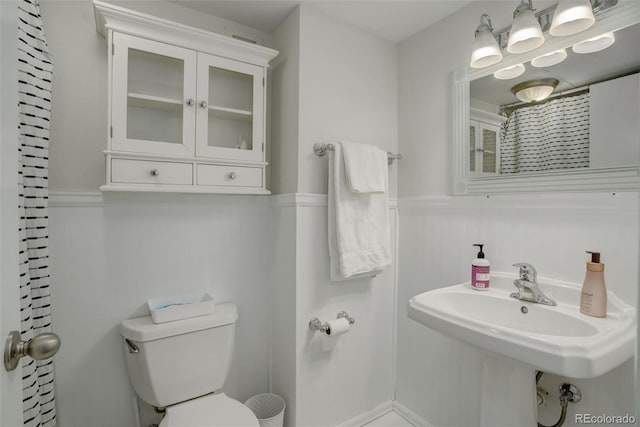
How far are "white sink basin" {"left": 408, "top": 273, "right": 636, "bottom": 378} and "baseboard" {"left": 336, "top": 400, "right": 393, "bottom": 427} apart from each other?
2.98 feet

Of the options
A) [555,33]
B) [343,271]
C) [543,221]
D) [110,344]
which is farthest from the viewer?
[343,271]

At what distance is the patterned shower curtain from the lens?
1.17m

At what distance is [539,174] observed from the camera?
1286mm

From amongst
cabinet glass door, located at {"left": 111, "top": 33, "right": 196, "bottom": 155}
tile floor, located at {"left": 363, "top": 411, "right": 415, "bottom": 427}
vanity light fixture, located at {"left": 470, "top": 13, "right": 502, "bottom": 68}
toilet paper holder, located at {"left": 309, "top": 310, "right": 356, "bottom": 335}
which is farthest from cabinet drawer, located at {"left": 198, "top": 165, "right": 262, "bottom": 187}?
tile floor, located at {"left": 363, "top": 411, "right": 415, "bottom": 427}

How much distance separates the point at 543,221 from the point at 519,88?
1.92 ft

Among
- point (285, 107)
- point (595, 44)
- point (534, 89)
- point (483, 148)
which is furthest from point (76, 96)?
point (595, 44)

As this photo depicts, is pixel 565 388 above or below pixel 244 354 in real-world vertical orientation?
above

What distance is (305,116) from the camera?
1.56 meters

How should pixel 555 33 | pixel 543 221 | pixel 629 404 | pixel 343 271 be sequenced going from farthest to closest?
pixel 343 271 < pixel 543 221 < pixel 555 33 < pixel 629 404

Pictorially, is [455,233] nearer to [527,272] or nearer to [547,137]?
[527,272]

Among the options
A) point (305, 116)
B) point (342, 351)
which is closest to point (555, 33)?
point (305, 116)

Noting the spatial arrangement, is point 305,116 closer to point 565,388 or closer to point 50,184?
point 50,184

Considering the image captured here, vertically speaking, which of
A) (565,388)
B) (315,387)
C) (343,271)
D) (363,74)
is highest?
(363,74)

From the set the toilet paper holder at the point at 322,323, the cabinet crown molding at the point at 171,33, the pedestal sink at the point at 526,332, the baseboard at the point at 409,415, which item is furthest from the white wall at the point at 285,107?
the baseboard at the point at 409,415
